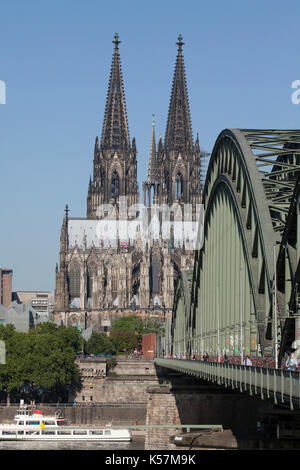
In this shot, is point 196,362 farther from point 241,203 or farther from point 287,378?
point 287,378

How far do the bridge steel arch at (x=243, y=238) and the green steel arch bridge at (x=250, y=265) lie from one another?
1.9 inches

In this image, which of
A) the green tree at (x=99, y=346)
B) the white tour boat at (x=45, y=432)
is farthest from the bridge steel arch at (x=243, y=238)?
the green tree at (x=99, y=346)

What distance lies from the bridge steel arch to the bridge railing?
67.8 inches

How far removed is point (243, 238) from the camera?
178 feet

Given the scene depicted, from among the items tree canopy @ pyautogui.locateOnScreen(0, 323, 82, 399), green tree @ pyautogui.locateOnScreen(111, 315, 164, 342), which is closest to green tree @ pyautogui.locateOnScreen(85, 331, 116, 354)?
green tree @ pyautogui.locateOnScreen(111, 315, 164, 342)

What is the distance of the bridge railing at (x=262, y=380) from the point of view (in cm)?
3203

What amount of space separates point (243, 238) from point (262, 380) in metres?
18.6

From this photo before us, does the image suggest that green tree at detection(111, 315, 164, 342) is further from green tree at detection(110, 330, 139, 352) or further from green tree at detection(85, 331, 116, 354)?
green tree at detection(85, 331, 116, 354)

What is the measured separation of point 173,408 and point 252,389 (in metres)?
41.0

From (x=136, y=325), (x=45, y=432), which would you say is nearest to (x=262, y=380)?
(x=45, y=432)

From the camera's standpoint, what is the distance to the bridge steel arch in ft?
158

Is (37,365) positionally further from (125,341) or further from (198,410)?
(198,410)

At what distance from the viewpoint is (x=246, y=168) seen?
52.6 m
